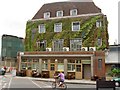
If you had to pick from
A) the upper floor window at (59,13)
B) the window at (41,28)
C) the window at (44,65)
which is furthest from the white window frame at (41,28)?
the window at (44,65)

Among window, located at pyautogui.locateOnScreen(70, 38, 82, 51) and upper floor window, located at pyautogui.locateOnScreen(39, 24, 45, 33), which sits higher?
upper floor window, located at pyautogui.locateOnScreen(39, 24, 45, 33)

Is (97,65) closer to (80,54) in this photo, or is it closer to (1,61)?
(80,54)

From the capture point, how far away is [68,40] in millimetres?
46719

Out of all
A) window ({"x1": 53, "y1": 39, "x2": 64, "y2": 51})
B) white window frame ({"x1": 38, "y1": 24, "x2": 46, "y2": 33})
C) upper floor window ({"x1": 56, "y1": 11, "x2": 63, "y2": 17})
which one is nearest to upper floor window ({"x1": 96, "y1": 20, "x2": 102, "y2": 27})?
window ({"x1": 53, "y1": 39, "x2": 64, "y2": 51})

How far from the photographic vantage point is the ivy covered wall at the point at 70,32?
146ft

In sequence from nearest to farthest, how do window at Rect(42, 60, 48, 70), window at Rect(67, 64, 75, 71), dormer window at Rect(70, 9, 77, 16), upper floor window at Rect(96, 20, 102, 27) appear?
window at Rect(67, 64, 75, 71)
upper floor window at Rect(96, 20, 102, 27)
window at Rect(42, 60, 48, 70)
dormer window at Rect(70, 9, 77, 16)

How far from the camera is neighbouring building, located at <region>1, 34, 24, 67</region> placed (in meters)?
74.9

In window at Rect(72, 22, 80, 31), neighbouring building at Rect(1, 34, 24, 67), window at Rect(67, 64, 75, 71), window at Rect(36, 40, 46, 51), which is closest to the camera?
window at Rect(67, 64, 75, 71)

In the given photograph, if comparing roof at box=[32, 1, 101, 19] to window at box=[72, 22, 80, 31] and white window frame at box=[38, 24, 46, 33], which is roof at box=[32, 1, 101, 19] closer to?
window at box=[72, 22, 80, 31]

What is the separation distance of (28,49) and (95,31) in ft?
44.7

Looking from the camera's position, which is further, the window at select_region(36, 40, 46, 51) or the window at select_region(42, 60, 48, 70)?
the window at select_region(36, 40, 46, 51)

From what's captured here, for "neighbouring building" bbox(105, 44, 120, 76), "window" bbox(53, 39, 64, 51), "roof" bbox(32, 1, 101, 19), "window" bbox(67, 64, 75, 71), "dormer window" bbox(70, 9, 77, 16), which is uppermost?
"roof" bbox(32, 1, 101, 19)

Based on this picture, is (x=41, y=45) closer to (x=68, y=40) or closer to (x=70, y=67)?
(x=68, y=40)

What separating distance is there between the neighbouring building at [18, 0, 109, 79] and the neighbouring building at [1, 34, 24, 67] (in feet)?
82.0
